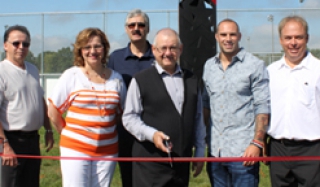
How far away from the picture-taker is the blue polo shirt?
162 inches

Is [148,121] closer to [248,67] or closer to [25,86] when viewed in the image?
[248,67]

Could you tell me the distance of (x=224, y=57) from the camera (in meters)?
3.66

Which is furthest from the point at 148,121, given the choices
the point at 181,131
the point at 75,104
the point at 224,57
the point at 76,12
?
the point at 76,12

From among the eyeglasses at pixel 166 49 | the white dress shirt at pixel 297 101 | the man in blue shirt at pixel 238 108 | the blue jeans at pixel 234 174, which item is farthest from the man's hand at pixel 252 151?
the eyeglasses at pixel 166 49

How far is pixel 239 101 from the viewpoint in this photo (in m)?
3.52

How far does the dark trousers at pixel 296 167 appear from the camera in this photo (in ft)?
11.5

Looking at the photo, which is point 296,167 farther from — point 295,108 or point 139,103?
point 139,103

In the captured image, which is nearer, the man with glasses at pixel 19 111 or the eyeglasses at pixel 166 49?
the eyeglasses at pixel 166 49

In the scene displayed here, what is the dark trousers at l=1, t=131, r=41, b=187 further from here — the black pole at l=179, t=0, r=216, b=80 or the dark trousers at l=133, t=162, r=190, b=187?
the black pole at l=179, t=0, r=216, b=80

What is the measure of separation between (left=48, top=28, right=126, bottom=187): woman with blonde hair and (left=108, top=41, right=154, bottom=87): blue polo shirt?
19.3 inches

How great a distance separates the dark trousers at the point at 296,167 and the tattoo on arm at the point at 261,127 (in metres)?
0.21

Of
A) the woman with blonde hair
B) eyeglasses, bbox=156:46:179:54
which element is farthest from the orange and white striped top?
eyeglasses, bbox=156:46:179:54

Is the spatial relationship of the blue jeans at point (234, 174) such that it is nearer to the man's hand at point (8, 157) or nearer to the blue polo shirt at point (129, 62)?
the blue polo shirt at point (129, 62)

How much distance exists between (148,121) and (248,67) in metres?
0.90
